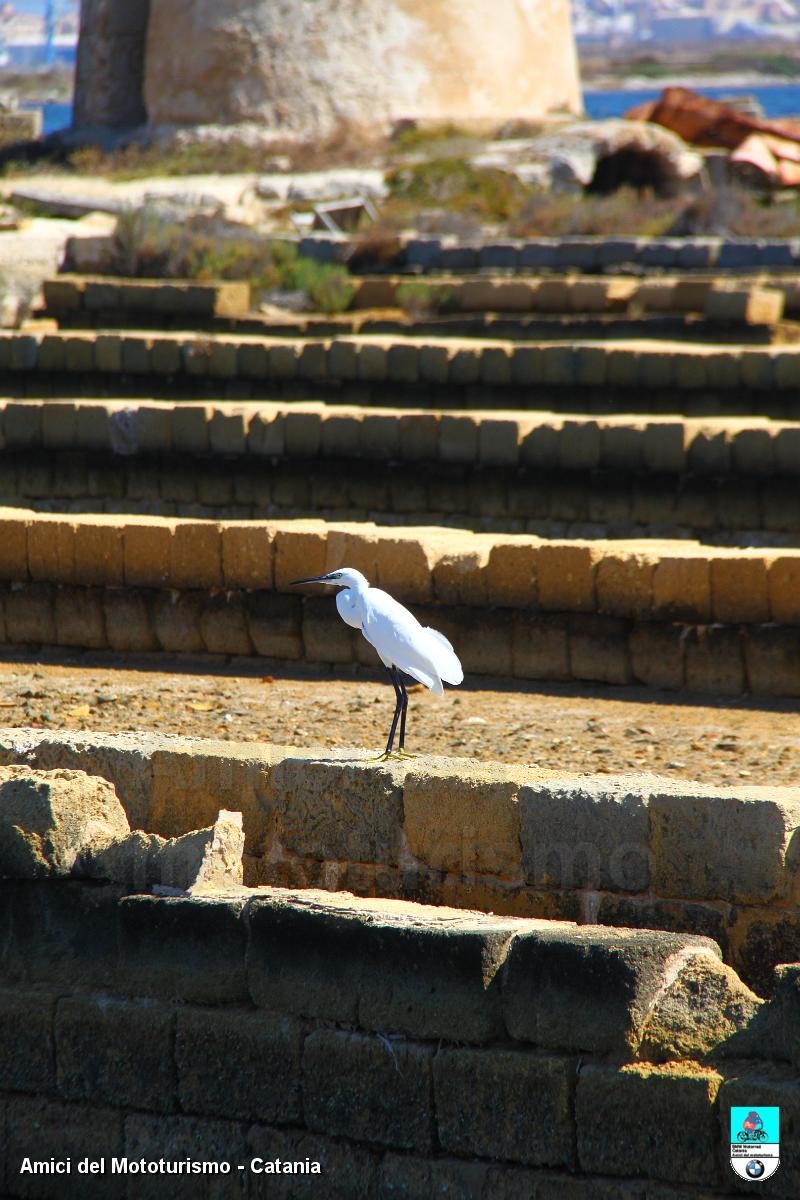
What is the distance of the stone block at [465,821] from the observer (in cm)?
508

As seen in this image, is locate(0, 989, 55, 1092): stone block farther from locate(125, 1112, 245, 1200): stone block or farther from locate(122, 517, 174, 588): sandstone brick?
locate(122, 517, 174, 588): sandstone brick

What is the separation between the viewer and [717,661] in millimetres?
8672

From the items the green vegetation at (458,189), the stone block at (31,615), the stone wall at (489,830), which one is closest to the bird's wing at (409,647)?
the stone wall at (489,830)

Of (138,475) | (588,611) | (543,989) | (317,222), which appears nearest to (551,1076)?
(543,989)

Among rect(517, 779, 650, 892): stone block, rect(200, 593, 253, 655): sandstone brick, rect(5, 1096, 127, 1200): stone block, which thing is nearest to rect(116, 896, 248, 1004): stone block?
rect(5, 1096, 127, 1200): stone block

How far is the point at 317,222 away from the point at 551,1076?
22.4 meters

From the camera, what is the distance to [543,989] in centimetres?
427

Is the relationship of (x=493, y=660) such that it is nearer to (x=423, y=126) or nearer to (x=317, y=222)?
(x=317, y=222)

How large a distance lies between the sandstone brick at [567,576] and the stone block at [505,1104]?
4699 millimetres

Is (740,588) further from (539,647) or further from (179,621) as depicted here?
(179,621)

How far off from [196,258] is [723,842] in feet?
59.6

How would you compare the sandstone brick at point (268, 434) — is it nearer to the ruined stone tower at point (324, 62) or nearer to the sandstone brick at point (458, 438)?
the sandstone brick at point (458, 438)

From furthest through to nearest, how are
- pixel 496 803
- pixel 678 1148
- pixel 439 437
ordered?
pixel 439 437, pixel 496 803, pixel 678 1148

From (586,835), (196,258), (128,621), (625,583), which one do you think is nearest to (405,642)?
(586,835)
